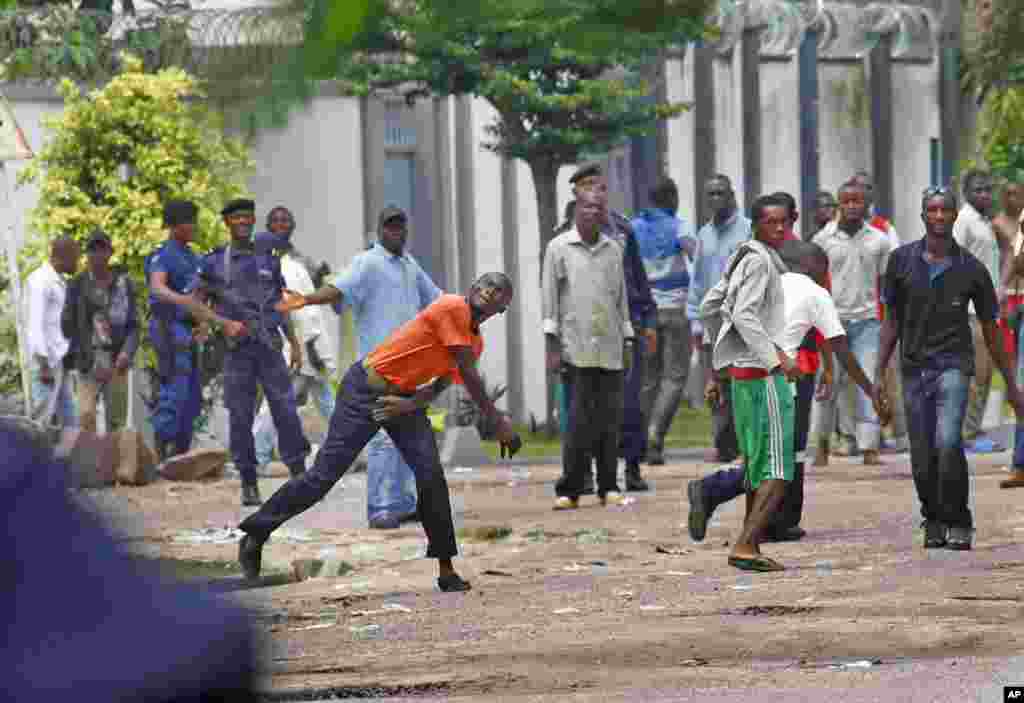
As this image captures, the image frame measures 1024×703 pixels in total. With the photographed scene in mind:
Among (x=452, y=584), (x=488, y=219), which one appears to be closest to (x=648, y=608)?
(x=452, y=584)

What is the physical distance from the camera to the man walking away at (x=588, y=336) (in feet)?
42.3

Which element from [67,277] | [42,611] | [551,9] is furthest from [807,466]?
[42,611]

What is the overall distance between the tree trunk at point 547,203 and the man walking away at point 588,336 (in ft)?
12.9

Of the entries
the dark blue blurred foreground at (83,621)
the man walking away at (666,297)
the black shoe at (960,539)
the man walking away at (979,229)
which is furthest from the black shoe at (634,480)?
the dark blue blurred foreground at (83,621)

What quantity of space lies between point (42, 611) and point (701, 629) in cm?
626

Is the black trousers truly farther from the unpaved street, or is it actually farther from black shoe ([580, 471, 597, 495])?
black shoe ([580, 471, 597, 495])

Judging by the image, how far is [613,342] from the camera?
42.6 feet

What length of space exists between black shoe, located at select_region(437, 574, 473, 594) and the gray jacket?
146 centimetres

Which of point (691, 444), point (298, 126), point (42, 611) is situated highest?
point (298, 126)

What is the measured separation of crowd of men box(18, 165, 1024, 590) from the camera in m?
10.2

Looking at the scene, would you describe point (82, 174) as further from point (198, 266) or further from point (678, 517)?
point (678, 517)

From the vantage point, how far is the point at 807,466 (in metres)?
15.1

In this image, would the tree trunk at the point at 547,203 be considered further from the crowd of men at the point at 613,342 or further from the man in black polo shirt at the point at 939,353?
the man in black polo shirt at the point at 939,353

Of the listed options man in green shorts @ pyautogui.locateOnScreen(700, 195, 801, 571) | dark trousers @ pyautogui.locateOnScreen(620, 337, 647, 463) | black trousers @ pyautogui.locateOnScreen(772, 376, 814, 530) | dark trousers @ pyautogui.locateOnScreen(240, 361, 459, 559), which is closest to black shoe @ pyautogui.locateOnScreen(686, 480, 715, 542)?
man in green shorts @ pyautogui.locateOnScreen(700, 195, 801, 571)
